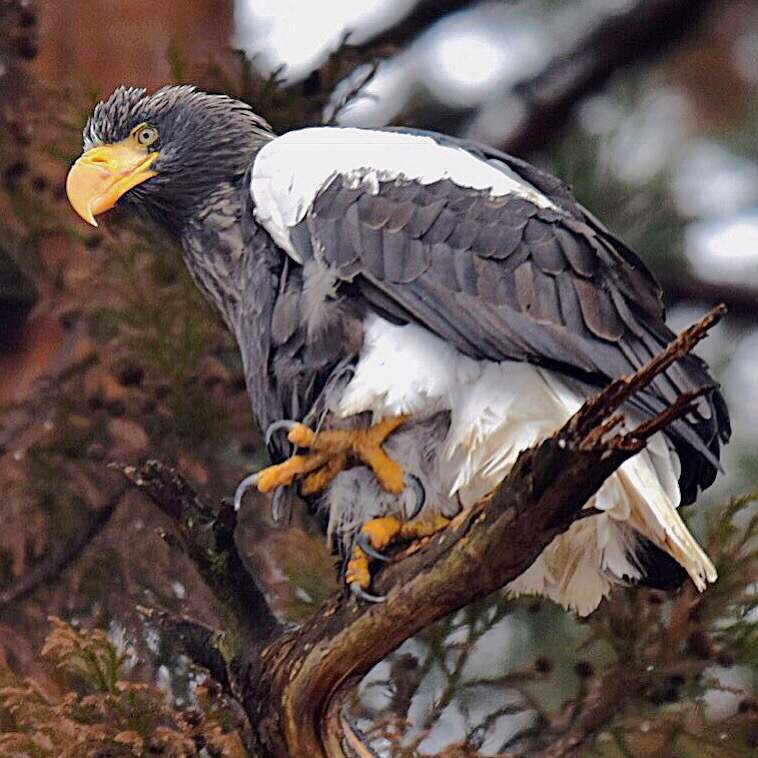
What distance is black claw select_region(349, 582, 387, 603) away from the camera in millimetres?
1809

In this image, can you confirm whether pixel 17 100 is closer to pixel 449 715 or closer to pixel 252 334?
pixel 252 334

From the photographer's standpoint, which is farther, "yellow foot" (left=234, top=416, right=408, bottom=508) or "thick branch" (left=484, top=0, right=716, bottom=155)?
"thick branch" (left=484, top=0, right=716, bottom=155)

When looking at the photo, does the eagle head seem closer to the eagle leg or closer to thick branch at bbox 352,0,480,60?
the eagle leg

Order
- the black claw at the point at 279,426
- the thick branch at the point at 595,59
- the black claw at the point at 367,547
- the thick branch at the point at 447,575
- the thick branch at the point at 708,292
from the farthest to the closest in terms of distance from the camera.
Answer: the thick branch at the point at 595,59, the thick branch at the point at 708,292, the black claw at the point at 279,426, the black claw at the point at 367,547, the thick branch at the point at 447,575

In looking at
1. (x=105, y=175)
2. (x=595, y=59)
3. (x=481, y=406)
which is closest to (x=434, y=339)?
(x=481, y=406)

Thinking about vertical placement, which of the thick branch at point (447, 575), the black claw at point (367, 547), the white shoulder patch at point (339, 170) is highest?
the white shoulder patch at point (339, 170)

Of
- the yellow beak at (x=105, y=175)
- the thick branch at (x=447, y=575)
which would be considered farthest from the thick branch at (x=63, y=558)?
the thick branch at (x=447, y=575)

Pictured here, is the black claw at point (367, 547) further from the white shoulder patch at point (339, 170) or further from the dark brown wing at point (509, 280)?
the white shoulder patch at point (339, 170)

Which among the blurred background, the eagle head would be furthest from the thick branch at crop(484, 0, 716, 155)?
the eagle head

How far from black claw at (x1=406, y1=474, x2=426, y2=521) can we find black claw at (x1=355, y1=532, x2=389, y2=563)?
3.9 inches

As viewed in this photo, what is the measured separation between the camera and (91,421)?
9.01 feet

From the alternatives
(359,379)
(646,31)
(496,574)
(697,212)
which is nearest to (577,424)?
(496,574)

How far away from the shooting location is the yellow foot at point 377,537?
1.85 m

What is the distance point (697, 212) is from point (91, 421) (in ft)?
4.34
